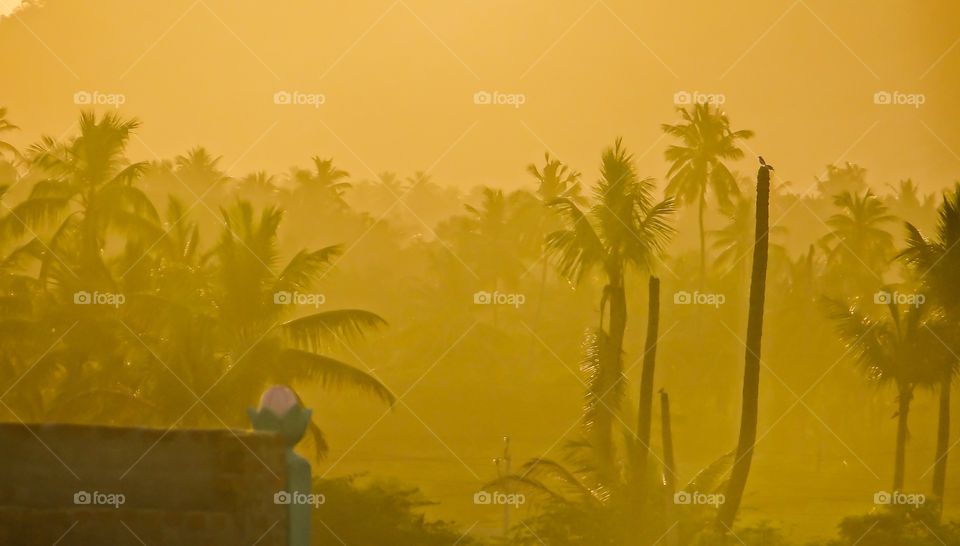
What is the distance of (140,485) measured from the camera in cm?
1145

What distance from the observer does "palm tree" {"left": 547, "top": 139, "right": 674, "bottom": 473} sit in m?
31.1

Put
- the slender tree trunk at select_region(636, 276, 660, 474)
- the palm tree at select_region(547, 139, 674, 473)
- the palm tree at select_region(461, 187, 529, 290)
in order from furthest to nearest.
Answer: the palm tree at select_region(461, 187, 529, 290)
the palm tree at select_region(547, 139, 674, 473)
the slender tree trunk at select_region(636, 276, 660, 474)

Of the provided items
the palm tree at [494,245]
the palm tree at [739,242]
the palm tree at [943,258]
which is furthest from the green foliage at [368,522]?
the palm tree at [739,242]

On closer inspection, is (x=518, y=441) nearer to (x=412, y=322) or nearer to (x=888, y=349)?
(x=412, y=322)

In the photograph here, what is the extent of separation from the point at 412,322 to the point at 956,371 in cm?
4282

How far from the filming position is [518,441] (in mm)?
63531

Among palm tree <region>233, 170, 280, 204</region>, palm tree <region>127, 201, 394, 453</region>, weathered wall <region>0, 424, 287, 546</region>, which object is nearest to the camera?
weathered wall <region>0, 424, 287, 546</region>

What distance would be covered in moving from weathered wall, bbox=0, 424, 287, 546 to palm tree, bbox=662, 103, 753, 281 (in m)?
48.5
